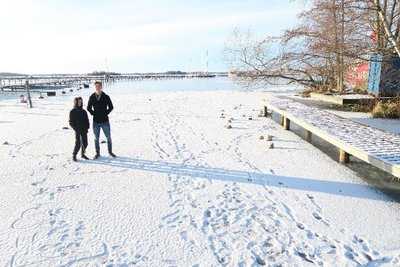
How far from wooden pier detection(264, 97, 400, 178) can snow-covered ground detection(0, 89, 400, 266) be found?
53 centimetres

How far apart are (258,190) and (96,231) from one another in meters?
2.59

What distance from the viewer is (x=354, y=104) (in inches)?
569

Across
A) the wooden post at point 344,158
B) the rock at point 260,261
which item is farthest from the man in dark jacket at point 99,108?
the wooden post at point 344,158

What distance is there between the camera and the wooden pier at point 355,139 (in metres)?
5.20

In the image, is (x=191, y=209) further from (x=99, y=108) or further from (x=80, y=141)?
(x=80, y=141)

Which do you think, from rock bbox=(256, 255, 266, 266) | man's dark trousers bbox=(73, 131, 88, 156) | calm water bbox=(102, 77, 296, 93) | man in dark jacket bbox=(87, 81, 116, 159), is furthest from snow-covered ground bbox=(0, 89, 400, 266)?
calm water bbox=(102, 77, 296, 93)

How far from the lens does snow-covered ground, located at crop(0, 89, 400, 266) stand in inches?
147

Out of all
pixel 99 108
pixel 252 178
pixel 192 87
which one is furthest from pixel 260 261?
pixel 192 87

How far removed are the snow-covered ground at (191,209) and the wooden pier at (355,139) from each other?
0.53m

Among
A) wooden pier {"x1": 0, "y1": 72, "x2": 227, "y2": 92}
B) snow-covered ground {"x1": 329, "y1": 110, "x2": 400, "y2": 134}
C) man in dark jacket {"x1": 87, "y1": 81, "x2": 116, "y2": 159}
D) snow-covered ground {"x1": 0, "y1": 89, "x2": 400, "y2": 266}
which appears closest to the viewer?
snow-covered ground {"x1": 0, "y1": 89, "x2": 400, "y2": 266}

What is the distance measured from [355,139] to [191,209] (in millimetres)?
3683

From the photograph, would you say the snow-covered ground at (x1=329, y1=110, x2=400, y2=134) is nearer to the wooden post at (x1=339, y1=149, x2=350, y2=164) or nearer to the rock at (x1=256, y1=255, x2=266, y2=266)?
the wooden post at (x1=339, y1=149, x2=350, y2=164)

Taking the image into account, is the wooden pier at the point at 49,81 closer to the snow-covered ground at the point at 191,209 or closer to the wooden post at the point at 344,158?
the snow-covered ground at the point at 191,209

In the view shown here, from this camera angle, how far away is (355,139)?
6.64m
